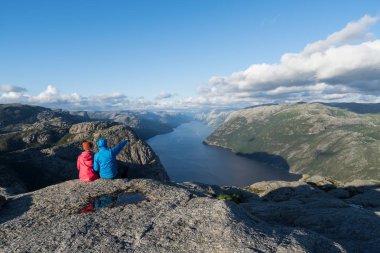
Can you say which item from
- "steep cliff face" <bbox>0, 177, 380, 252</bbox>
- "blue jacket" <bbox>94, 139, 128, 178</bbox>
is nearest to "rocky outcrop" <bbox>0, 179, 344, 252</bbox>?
"steep cliff face" <bbox>0, 177, 380, 252</bbox>

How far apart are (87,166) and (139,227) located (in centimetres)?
1042

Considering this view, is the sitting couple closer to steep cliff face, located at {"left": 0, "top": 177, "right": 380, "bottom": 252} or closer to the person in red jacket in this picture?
the person in red jacket

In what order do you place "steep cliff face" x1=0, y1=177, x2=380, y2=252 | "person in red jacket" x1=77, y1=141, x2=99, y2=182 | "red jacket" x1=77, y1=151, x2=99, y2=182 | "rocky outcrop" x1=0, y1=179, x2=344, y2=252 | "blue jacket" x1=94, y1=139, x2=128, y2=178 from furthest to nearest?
1. "red jacket" x1=77, y1=151, x2=99, y2=182
2. "person in red jacket" x1=77, y1=141, x2=99, y2=182
3. "blue jacket" x1=94, y1=139, x2=128, y2=178
4. "steep cliff face" x1=0, y1=177, x2=380, y2=252
5. "rocky outcrop" x1=0, y1=179, x2=344, y2=252

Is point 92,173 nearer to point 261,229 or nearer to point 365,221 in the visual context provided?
point 261,229

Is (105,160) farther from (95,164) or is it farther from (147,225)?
(147,225)

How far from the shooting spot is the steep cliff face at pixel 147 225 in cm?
1683

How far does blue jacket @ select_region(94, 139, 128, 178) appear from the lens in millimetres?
25562

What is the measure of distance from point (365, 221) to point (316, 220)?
4219 millimetres

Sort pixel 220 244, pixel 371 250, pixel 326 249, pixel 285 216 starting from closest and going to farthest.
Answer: pixel 220 244 → pixel 326 249 → pixel 371 250 → pixel 285 216

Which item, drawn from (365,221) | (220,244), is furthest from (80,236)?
(365,221)

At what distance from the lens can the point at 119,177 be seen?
91.2 feet

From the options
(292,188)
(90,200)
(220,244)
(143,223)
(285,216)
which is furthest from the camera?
(292,188)

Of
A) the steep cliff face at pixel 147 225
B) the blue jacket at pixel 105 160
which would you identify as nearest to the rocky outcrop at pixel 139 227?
the steep cliff face at pixel 147 225

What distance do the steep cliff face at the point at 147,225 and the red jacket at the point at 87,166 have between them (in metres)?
0.94
